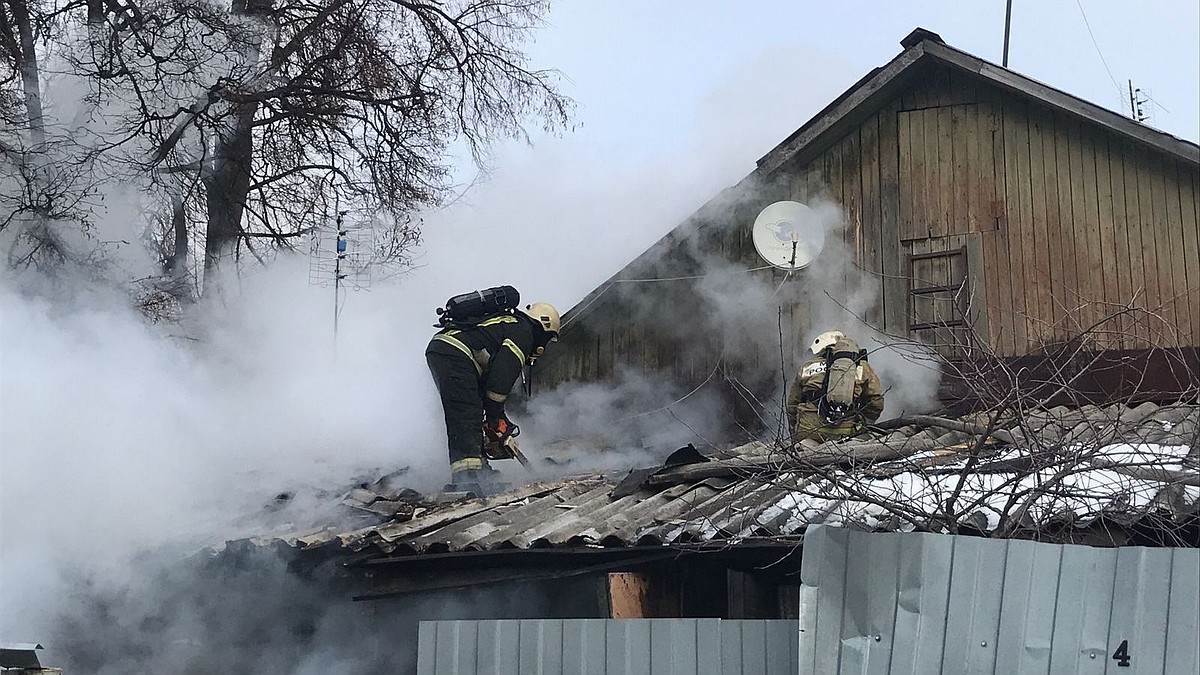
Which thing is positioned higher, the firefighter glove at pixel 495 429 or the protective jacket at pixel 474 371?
the protective jacket at pixel 474 371

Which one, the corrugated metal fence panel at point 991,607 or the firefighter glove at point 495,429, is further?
the firefighter glove at point 495,429

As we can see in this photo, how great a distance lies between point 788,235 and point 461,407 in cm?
359

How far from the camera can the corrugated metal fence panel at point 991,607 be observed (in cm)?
442

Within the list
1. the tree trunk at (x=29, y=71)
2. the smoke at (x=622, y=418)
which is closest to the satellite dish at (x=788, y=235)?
the smoke at (x=622, y=418)

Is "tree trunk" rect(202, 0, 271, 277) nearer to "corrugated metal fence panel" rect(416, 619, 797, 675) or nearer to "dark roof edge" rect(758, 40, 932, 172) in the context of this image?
"dark roof edge" rect(758, 40, 932, 172)

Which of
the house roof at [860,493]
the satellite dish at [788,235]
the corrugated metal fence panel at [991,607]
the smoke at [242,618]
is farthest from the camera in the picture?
the satellite dish at [788,235]

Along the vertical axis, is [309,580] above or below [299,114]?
below

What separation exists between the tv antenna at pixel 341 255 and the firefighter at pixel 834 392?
5896 mm

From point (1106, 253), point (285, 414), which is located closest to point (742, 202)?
point (1106, 253)

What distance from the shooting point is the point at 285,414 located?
12.4m

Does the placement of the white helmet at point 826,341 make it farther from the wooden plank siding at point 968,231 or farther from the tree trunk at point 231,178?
the tree trunk at point 231,178

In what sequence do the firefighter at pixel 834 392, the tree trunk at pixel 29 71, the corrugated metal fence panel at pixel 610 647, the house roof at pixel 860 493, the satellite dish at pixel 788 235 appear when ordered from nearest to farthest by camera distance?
the house roof at pixel 860 493, the corrugated metal fence panel at pixel 610 647, the firefighter at pixel 834 392, the satellite dish at pixel 788 235, the tree trunk at pixel 29 71

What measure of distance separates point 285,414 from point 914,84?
6565 millimetres

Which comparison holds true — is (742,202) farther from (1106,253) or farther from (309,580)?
(309,580)
